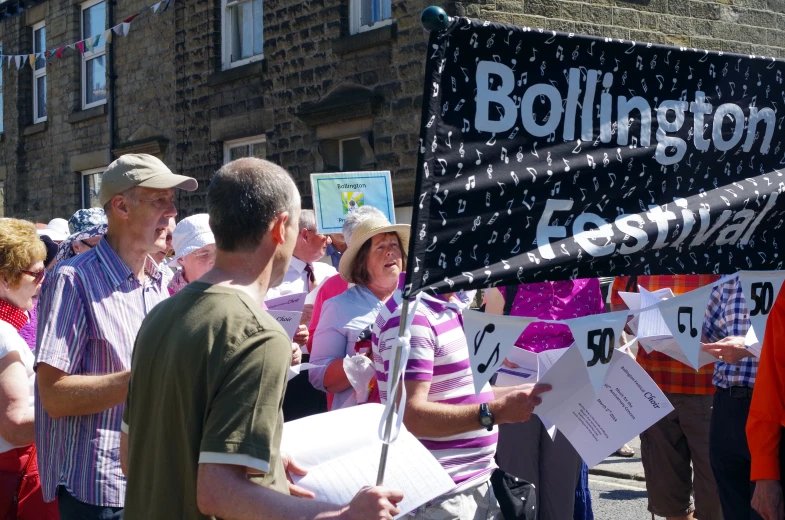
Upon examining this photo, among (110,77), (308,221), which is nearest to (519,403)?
(308,221)

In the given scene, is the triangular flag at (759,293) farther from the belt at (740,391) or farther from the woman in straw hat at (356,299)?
the woman in straw hat at (356,299)

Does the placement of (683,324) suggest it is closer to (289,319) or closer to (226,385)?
(226,385)

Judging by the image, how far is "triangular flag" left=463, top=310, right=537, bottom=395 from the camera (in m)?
2.53

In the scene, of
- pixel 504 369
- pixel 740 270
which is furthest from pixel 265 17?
pixel 740 270

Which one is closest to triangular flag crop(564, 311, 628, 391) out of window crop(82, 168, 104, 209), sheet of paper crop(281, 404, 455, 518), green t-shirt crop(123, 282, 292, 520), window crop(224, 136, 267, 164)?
sheet of paper crop(281, 404, 455, 518)

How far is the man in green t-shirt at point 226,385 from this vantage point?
200 cm

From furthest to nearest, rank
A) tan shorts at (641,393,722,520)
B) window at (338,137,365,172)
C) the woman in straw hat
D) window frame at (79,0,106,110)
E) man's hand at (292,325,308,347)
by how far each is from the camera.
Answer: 1. window frame at (79,0,106,110)
2. window at (338,137,365,172)
3. tan shorts at (641,393,722,520)
4. man's hand at (292,325,308,347)
5. the woman in straw hat

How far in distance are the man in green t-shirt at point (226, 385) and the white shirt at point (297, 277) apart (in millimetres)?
2976

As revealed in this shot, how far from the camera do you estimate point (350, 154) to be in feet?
39.9

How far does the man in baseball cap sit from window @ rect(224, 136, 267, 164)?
1026cm

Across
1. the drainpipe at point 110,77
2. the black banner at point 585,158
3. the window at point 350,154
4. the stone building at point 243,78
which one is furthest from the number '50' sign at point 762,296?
the drainpipe at point 110,77

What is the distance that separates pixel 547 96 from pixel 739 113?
2.33ft

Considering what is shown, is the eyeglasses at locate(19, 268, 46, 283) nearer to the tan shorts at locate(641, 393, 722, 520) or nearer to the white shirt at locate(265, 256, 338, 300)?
the white shirt at locate(265, 256, 338, 300)

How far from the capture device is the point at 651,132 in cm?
265
